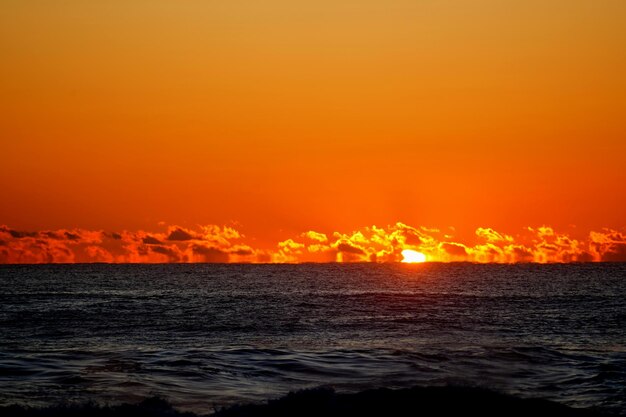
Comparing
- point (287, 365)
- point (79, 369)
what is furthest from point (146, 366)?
point (287, 365)

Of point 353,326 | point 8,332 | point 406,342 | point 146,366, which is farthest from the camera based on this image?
point 353,326

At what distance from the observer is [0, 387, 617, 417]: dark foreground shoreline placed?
22500mm

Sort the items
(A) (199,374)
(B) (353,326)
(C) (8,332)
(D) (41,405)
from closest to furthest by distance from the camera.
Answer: (D) (41,405)
(A) (199,374)
(C) (8,332)
(B) (353,326)

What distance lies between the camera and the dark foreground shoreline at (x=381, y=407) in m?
22.5

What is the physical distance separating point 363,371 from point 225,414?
1655cm

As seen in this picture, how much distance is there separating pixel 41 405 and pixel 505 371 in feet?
67.8

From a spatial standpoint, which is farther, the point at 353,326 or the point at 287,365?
the point at 353,326

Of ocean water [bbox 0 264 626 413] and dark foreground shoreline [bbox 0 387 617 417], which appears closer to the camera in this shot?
dark foreground shoreline [bbox 0 387 617 417]

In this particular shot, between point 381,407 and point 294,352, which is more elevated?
point 381,407

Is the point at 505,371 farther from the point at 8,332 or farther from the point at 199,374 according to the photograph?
the point at 8,332

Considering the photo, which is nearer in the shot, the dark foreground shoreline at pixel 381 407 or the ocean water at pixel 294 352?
the dark foreground shoreline at pixel 381 407

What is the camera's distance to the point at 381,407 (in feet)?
75.4

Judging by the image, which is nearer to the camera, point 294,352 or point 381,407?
point 381,407

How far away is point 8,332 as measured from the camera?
60.8 meters
